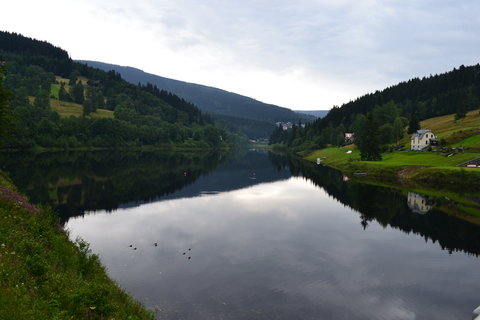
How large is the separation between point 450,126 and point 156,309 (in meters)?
168

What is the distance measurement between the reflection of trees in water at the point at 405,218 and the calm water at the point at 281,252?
0.16 metres

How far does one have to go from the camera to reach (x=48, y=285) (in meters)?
15.4

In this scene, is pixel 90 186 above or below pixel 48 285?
below

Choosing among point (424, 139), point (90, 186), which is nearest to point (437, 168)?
point (424, 139)

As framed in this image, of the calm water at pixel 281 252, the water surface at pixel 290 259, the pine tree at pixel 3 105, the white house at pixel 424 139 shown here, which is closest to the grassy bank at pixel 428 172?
the white house at pixel 424 139

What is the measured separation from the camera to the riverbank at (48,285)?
1269 centimetres

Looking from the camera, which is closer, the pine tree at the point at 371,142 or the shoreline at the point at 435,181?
the shoreline at the point at 435,181

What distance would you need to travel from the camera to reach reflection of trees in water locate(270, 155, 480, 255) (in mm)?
39219

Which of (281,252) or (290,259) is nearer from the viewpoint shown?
(290,259)

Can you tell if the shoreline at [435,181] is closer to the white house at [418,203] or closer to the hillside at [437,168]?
the hillside at [437,168]

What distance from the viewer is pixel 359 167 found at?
103000 mm

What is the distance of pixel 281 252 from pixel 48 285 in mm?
23344

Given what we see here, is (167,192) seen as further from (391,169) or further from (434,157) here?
(434,157)

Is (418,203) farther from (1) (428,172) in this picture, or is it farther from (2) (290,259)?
(2) (290,259)
